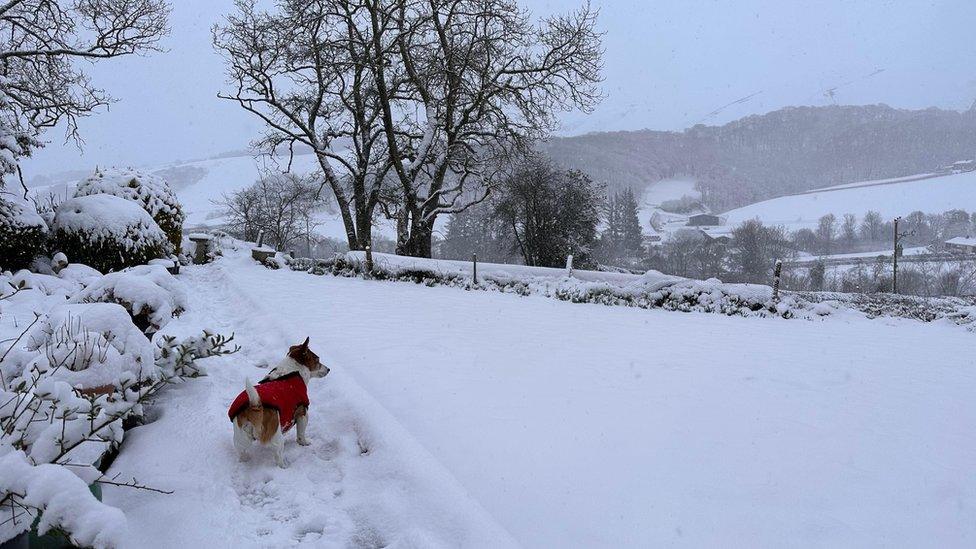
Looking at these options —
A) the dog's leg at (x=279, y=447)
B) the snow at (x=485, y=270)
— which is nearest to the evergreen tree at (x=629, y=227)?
the snow at (x=485, y=270)

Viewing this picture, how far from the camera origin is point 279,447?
2.87 m

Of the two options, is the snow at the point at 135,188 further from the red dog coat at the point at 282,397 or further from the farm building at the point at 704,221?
the farm building at the point at 704,221

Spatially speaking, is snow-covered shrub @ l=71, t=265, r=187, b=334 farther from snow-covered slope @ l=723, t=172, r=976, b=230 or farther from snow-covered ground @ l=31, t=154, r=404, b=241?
snow-covered slope @ l=723, t=172, r=976, b=230

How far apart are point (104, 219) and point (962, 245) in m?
62.0

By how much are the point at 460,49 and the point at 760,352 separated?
586 inches

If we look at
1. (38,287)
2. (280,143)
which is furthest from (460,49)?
(38,287)

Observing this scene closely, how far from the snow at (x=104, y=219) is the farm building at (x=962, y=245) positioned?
5825cm

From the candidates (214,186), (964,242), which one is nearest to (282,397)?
(964,242)

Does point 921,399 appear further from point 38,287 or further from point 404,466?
point 38,287

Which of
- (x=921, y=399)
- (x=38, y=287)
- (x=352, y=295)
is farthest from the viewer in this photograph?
(x=352, y=295)

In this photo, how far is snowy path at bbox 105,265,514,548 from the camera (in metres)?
2.25

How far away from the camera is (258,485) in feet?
8.92

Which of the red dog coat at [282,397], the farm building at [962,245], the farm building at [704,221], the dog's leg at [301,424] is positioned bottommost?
the dog's leg at [301,424]

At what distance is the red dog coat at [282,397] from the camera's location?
276cm
